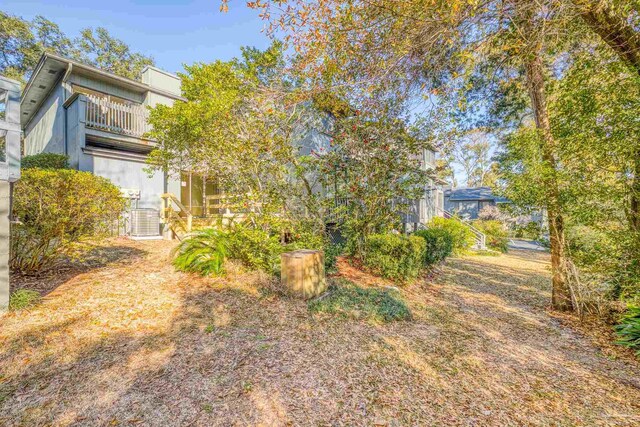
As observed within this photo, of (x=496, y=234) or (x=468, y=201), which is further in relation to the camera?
(x=468, y=201)

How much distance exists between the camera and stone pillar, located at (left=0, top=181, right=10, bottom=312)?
336 cm

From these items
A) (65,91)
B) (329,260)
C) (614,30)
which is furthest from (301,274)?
(65,91)

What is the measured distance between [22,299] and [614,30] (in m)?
9.04

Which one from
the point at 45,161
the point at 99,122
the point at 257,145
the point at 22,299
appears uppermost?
the point at 99,122

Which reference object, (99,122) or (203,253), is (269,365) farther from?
(99,122)

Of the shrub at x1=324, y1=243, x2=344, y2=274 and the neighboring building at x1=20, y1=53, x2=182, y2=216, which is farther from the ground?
the neighboring building at x1=20, y1=53, x2=182, y2=216

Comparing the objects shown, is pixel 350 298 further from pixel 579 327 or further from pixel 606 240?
pixel 606 240

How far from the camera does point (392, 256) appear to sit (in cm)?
652

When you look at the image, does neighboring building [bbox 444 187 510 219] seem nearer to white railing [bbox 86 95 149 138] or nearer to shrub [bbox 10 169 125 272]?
white railing [bbox 86 95 149 138]

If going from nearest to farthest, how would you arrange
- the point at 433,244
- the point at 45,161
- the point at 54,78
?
the point at 433,244
the point at 45,161
the point at 54,78

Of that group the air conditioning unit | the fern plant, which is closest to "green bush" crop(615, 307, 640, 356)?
the fern plant

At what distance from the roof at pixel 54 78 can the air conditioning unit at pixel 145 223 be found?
635 centimetres

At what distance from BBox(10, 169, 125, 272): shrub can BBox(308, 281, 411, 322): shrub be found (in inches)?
155

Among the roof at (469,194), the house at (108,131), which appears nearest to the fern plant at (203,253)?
the house at (108,131)
